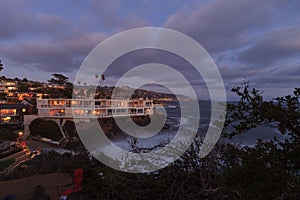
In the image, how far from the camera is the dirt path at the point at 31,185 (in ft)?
23.3

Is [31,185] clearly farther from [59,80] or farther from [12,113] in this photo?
[59,80]

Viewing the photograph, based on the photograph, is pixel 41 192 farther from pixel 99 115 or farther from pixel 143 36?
pixel 99 115

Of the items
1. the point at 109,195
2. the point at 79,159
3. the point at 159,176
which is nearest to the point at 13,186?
the point at 79,159

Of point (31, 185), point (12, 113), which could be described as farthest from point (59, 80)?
point (31, 185)

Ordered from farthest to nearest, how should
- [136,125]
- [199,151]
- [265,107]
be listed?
[136,125]
[199,151]
[265,107]

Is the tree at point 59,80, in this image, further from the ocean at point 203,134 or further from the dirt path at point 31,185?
the dirt path at point 31,185

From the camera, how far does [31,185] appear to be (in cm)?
828

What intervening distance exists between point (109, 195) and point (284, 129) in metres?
3.02

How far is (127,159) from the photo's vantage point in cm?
394

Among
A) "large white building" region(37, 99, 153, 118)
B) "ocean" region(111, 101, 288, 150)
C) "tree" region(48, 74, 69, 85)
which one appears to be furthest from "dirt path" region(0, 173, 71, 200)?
"tree" region(48, 74, 69, 85)

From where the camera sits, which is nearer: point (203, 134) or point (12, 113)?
point (203, 134)

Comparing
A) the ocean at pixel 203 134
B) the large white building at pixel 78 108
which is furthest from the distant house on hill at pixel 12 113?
the ocean at pixel 203 134

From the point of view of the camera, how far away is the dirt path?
710 centimetres

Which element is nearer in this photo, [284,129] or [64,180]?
[284,129]
